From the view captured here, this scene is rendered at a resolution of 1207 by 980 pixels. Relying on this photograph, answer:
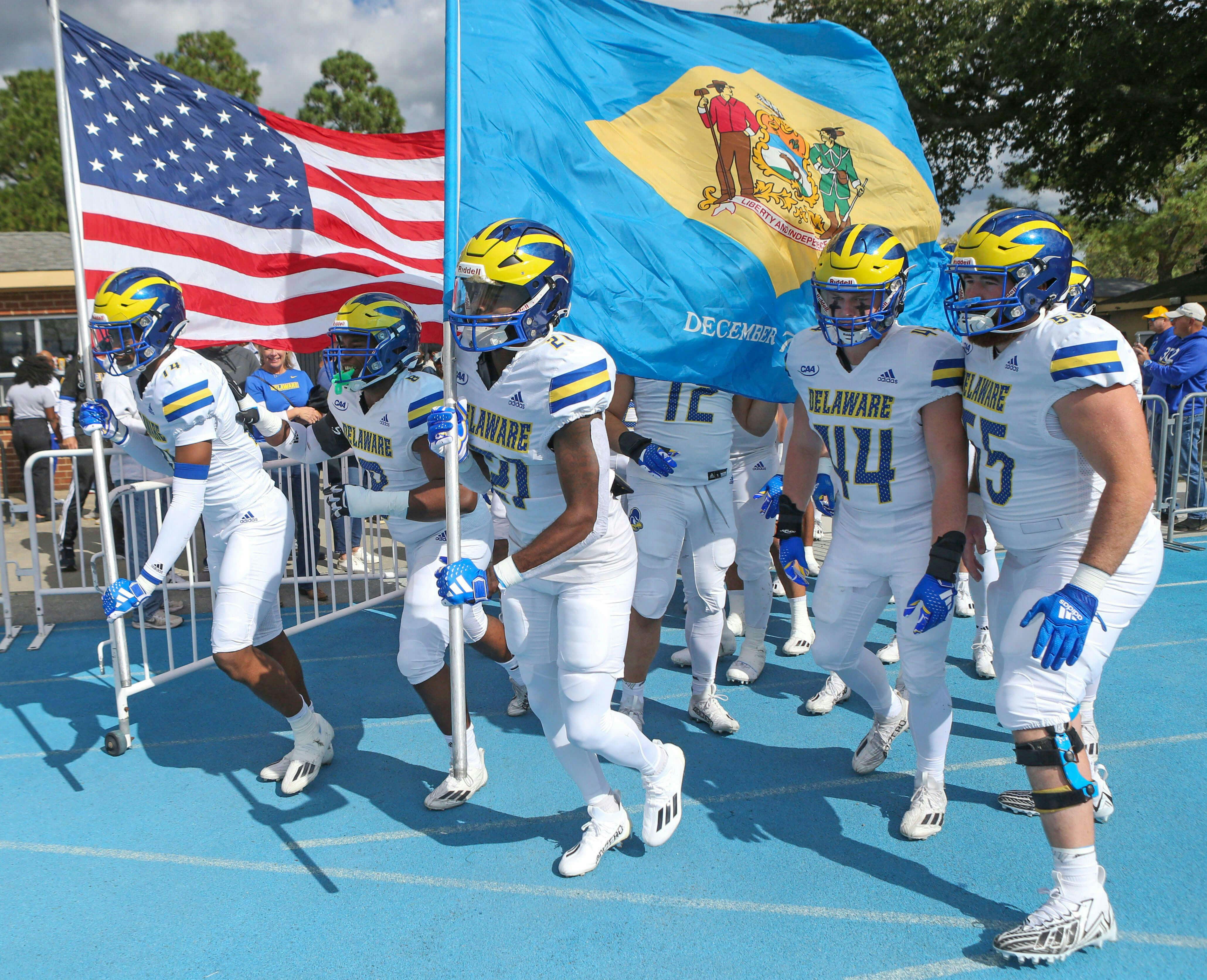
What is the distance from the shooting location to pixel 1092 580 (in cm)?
310

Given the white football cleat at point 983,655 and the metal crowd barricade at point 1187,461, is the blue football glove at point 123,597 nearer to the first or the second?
the white football cleat at point 983,655

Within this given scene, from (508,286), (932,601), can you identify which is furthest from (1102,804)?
(508,286)

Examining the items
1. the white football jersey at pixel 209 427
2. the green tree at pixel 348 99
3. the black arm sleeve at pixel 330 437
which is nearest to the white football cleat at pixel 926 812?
the black arm sleeve at pixel 330 437

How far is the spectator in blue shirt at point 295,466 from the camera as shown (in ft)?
23.4

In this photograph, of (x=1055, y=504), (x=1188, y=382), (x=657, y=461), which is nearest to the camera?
(x=1055, y=504)

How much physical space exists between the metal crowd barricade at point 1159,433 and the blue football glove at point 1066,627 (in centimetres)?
698

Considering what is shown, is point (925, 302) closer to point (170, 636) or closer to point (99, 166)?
point (99, 166)

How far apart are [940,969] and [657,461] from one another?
2587mm

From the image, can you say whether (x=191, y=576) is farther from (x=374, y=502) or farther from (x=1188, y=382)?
(x=1188, y=382)

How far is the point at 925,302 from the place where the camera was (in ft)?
16.6

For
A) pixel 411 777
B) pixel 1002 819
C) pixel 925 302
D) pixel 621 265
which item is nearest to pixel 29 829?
pixel 411 777

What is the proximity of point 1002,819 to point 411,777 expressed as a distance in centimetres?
296

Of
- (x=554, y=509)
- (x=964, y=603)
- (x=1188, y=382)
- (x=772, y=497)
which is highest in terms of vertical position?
(x=1188, y=382)

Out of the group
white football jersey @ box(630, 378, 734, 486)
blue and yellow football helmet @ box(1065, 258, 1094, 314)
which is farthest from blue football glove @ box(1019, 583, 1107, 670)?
blue and yellow football helmet @ box(1065, 258, 1094, 314)
